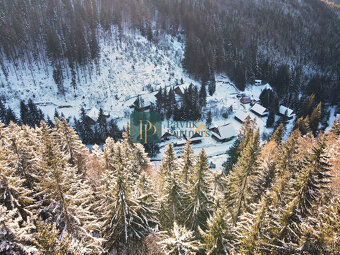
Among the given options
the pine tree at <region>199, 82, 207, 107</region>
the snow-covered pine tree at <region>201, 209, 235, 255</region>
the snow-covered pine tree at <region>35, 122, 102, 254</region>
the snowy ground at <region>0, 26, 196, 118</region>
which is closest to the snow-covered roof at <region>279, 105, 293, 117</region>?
the pine tree at <region>199, 82, 207, 107</region>

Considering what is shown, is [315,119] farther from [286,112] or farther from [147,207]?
[147,207]

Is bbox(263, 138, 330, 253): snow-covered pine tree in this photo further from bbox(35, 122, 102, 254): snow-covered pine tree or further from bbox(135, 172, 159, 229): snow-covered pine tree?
bbox(35, 122, 102, 254): snow-covered pine tree

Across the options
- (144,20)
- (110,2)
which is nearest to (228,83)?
(144,20)

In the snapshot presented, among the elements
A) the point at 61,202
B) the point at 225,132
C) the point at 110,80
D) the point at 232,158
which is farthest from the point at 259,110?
the point at 61,202

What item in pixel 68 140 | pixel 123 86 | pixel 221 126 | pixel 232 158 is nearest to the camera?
pixel 68 140

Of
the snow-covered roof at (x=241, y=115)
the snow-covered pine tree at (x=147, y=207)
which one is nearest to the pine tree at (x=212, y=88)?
the snow-covered roof at (x=241, y=115)

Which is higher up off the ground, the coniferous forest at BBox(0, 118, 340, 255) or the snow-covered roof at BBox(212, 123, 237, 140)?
the coniferous forest at BBox(0, 118, 340, 255)
